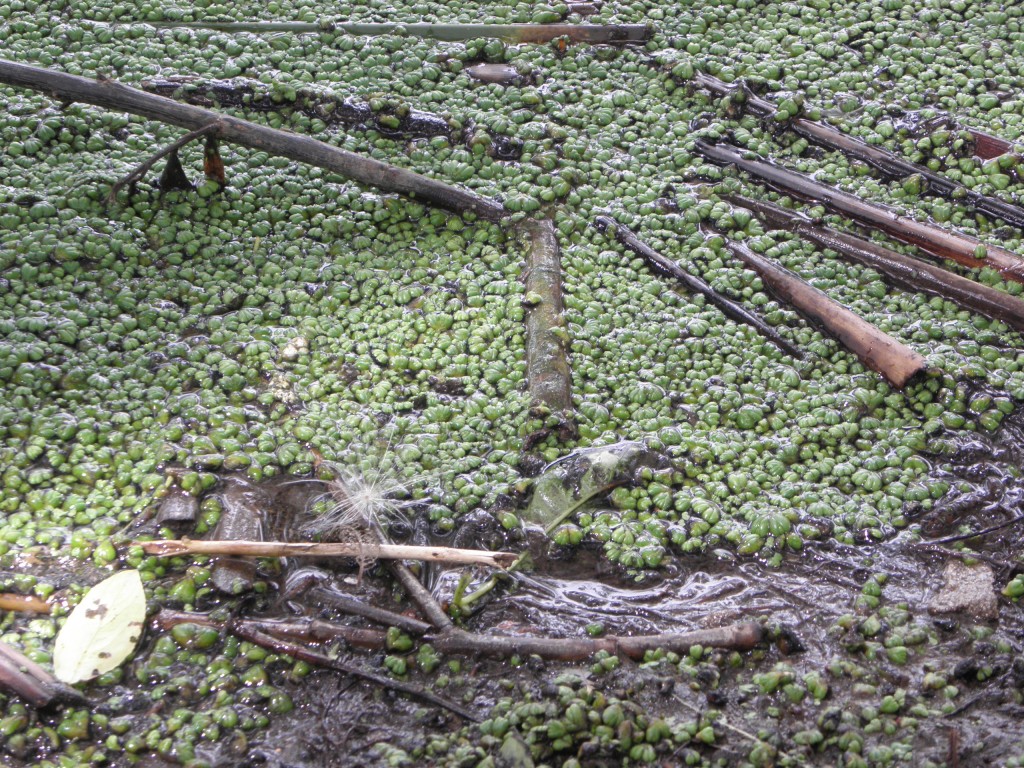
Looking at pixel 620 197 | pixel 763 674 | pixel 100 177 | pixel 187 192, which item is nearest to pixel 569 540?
pixel 763 674

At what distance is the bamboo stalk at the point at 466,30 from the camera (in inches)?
214

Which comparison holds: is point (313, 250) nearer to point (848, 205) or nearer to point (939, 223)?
point (848, 205)

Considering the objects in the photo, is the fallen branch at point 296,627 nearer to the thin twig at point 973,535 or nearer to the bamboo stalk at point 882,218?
the thin twig at point 973,535

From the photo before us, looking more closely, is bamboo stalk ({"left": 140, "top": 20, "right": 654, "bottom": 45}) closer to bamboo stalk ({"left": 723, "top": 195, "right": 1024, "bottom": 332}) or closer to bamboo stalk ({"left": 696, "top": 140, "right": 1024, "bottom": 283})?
bamboo stalk ({"left": 696, "top": 140, "right": 1024, "bottom": 283})

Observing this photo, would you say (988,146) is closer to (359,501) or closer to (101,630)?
(359,501)

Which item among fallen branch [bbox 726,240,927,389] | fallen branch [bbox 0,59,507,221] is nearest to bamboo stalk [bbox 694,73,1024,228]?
fallen branch [bbox 726,240,927,389]

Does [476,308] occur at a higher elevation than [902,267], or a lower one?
lower

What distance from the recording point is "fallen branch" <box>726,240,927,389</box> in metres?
3.78

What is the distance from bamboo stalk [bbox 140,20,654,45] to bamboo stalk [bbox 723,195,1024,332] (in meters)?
1.55

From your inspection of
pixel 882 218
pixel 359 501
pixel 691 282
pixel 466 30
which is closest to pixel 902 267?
pixel 882 218

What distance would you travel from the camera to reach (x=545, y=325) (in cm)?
401

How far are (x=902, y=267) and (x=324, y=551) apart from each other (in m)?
3.06

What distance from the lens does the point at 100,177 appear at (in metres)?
4.59

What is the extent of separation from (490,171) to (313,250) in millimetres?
1050
